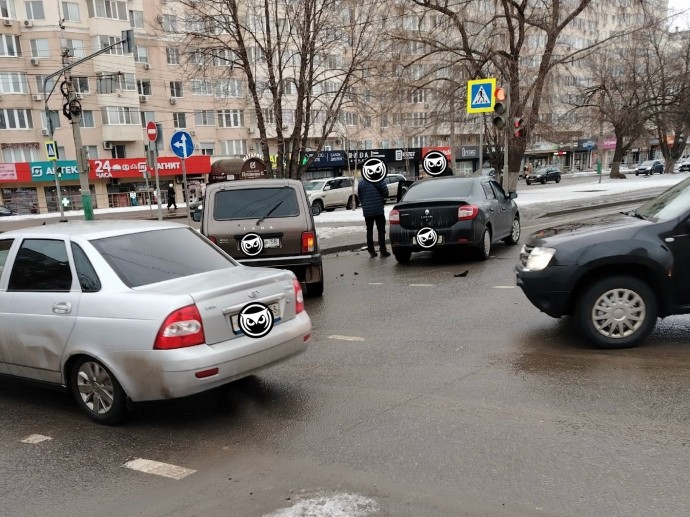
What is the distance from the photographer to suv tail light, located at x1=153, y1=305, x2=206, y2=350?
415 centimetres

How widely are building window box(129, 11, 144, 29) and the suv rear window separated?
161ft

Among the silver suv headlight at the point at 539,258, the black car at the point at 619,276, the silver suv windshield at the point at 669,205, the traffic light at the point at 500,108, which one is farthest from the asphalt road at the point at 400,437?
the traffic light at the point at 500,108

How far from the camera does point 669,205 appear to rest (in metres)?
5.88

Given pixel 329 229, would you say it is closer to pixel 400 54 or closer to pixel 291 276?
pixel 400 54

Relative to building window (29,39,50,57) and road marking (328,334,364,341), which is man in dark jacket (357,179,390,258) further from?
building window (29,39,50,57)

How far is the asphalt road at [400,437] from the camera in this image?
3.34 metres

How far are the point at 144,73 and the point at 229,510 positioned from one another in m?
54.9

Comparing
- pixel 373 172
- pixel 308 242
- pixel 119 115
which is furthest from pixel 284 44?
pixel 119 115

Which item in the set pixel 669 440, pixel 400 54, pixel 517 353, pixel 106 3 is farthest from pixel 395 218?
pixel 106 3

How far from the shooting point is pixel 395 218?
11320 millimetres

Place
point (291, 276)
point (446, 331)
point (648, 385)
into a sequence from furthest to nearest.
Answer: point (446, 331)
point (291, 276)
point (648, 385)

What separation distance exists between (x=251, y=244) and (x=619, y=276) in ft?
16.5

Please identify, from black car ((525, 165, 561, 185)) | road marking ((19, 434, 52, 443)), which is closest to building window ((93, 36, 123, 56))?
black car ((525, 165, 561, 185))

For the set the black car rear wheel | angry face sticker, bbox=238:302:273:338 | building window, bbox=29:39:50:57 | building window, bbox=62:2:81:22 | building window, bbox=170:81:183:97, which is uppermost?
building window, bbox=62:2:81:22
